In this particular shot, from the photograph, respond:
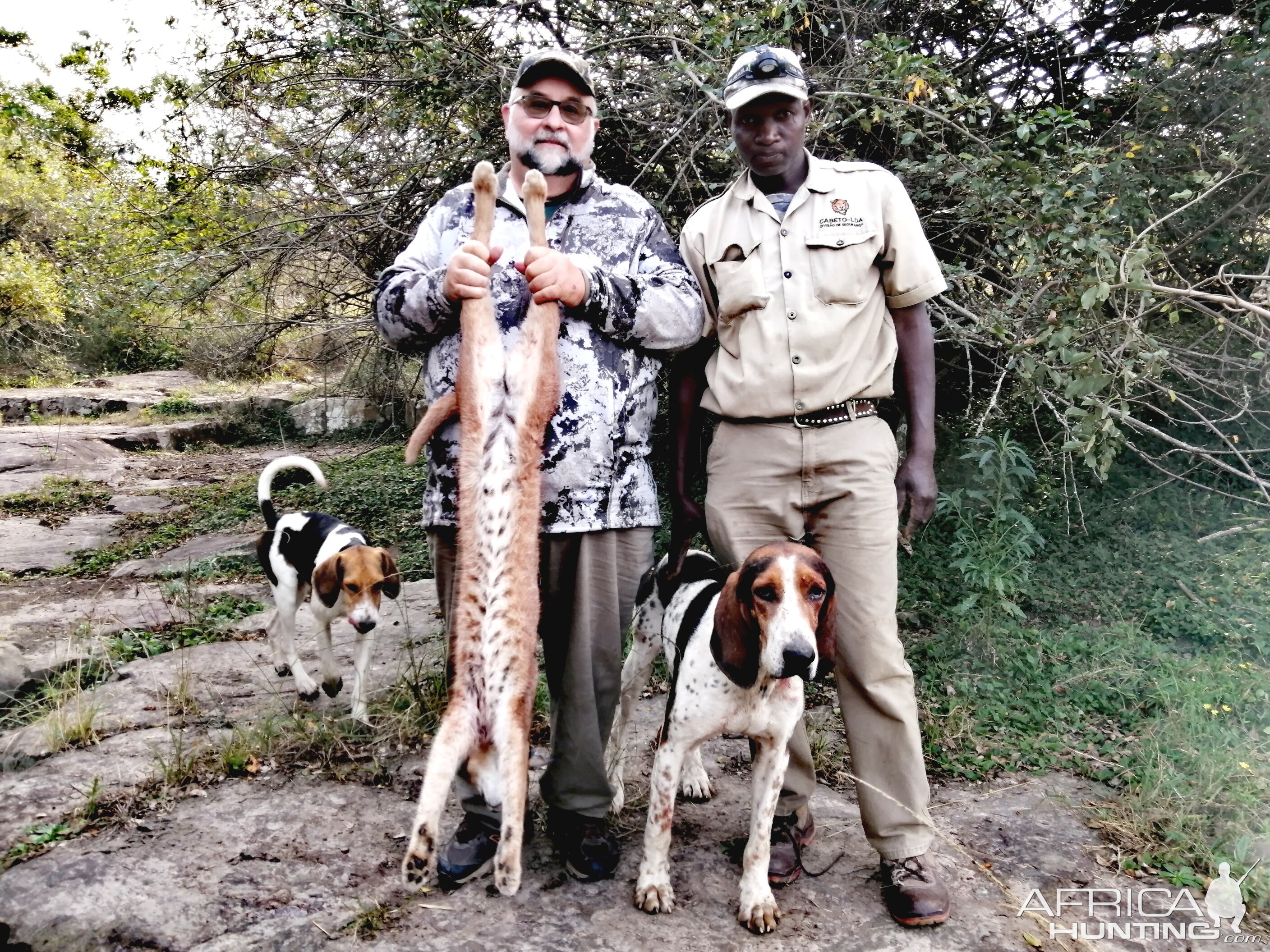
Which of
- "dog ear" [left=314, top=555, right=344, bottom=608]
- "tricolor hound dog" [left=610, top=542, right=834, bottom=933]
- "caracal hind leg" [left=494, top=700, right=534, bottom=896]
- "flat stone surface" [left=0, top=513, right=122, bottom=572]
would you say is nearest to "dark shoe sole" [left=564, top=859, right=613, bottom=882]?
"tricolor hound dog" [left=610, top=542, right=834, bottom=933]

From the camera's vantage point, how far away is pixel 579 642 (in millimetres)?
2773

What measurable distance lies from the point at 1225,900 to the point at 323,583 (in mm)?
3742

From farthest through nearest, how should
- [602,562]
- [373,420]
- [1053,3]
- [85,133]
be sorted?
1. [373,420]
2. [85,133]
3. [1053,3]
4. [602,562]

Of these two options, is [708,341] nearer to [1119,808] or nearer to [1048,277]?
[1048,277]

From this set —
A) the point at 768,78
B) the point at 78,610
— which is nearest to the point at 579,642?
the point at 768,78

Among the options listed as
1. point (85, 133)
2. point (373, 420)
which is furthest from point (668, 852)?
point (373, 420)

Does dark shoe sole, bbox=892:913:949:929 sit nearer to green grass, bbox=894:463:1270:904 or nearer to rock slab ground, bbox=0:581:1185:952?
rock slab ground, bbox=0:581:1185:952

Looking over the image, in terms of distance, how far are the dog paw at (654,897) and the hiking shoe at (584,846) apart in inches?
6.6

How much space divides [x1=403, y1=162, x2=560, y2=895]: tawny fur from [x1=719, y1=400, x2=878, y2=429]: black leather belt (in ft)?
2.84

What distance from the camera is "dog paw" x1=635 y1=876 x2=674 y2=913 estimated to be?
106 inches

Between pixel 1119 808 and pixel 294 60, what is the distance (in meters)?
6.27

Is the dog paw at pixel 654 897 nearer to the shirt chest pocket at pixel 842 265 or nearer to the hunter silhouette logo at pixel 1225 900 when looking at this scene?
the hunter silhouette logo at pixel 1225 900

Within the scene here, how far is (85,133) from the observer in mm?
7066

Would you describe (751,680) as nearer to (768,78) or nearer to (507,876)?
(507,876)
